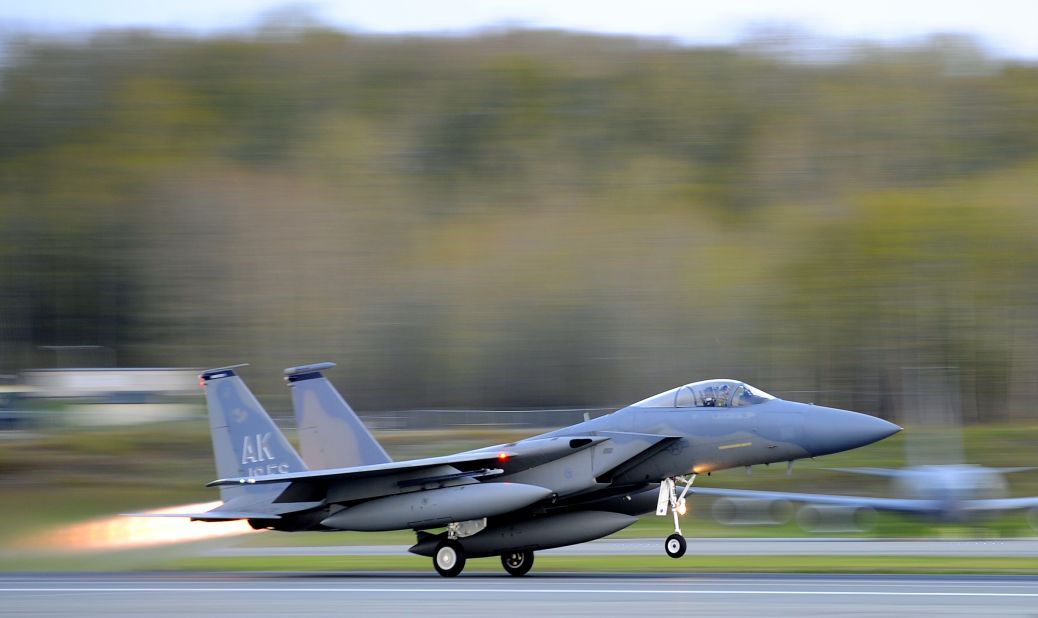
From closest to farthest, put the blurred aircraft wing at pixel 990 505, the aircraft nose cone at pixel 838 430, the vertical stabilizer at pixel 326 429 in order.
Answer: the aircraft nose cone at pixel 838 430 < the vertical stabilizer at pixel 326 429 < the blurred aircraft wing at pixel 990 505

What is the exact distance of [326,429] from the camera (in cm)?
1748

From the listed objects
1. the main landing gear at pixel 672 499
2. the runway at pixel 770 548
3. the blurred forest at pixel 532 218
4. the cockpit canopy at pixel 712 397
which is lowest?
the runway at pixel 770 548

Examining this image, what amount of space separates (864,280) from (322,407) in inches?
1193

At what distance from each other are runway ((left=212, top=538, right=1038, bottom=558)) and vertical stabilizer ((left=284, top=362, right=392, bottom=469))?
3013mm

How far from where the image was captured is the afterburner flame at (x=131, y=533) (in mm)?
18938

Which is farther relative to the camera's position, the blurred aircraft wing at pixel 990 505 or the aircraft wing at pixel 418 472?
the blurred aircraft wing at pixel 990 505

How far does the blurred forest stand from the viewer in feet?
143

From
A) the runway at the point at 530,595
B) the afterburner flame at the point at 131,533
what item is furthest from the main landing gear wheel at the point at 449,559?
the afterburner flame at the point at 131,533

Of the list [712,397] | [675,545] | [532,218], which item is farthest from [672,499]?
[532,218]

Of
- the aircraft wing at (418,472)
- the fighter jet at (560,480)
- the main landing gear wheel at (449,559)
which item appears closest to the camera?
the fighter jet at (560,480)

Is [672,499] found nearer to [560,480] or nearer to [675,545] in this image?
[675,545]

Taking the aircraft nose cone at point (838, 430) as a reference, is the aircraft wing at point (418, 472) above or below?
below

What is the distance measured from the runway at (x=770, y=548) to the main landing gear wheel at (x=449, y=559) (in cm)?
461

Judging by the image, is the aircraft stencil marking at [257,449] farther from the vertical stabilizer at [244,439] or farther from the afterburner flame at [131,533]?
the afterburner flame at [131,533]
